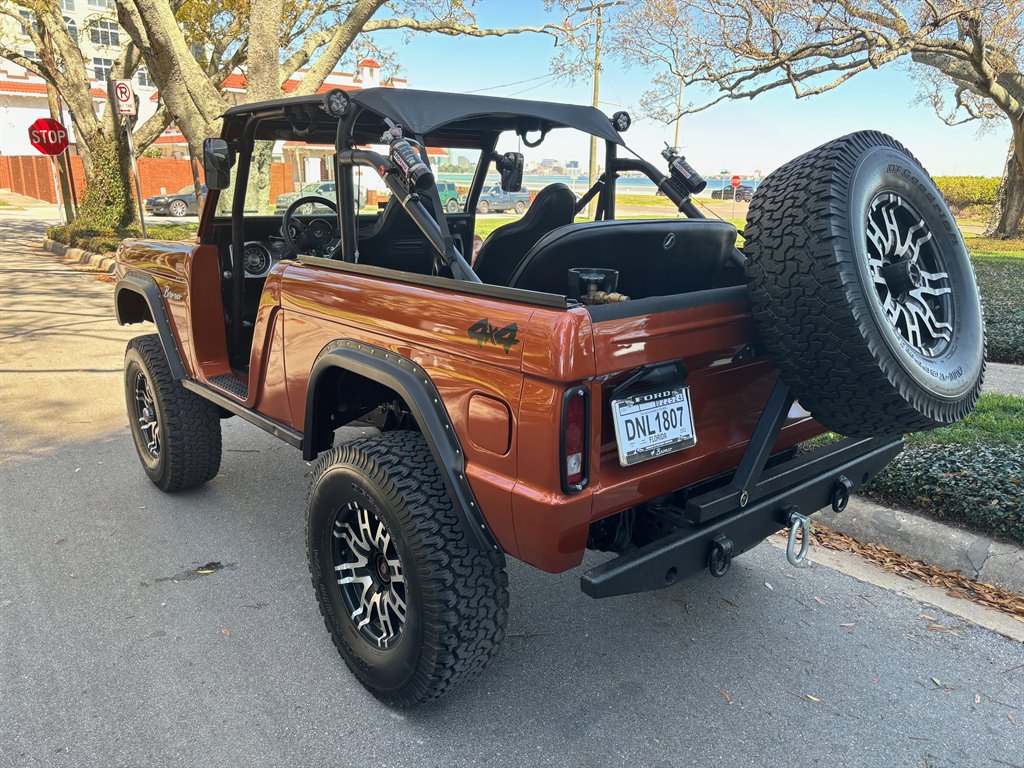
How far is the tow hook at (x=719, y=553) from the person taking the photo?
2357 millimetres

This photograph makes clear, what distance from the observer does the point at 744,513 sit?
2441 millimetres

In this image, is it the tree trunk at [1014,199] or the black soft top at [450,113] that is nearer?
the black soft top at [450,113]

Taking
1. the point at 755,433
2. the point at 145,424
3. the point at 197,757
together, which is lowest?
the point at 197,757

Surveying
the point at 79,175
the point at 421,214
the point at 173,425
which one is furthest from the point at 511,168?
the point at 79,175

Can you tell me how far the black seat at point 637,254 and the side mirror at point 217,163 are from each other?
6.14 feet

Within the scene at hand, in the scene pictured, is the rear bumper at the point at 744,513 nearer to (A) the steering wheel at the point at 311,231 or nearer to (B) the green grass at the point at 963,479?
(B) the green grass at the point at 963,479

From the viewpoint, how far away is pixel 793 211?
230 centimetres

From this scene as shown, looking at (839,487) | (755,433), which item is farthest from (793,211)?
(839,487)

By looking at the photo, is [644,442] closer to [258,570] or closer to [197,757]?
[197,757]

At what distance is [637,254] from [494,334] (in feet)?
2.28

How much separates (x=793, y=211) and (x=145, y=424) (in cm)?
393

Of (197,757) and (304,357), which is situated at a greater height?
(304,357)

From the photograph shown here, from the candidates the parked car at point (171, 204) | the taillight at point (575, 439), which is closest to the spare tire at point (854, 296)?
the taillight at point (575, 439)

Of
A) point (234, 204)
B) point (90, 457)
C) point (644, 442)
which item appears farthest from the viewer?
point (90, 457)
